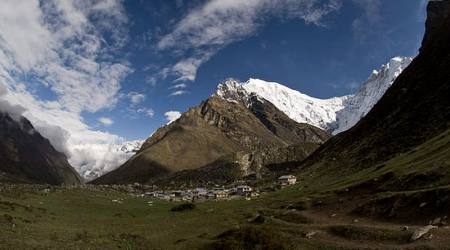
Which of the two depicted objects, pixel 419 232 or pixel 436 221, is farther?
pixel 436 221

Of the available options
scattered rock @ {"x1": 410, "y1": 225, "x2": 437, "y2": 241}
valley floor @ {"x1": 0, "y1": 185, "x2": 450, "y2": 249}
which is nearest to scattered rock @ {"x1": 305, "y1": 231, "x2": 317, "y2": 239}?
valley floor @ {"x1": 0, "y1": 185, "x2": 450, "y2": 249}

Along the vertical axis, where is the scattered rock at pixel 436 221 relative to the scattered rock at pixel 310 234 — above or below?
above

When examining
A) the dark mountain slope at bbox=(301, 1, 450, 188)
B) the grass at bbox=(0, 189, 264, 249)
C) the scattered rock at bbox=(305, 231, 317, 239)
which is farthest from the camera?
the dark mountain slope at bbox=(301, 1, 450, 188)

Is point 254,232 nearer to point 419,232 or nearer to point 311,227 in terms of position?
point 311,227

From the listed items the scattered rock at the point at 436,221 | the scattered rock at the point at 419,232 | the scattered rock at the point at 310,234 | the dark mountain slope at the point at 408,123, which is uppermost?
the dark mountain slope at the point at 408,123

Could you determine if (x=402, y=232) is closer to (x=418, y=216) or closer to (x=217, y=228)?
(x=418, y=216)

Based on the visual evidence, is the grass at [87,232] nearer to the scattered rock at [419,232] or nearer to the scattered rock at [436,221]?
the scattered rock at [419,232]

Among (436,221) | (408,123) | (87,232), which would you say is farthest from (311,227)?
(408,123)

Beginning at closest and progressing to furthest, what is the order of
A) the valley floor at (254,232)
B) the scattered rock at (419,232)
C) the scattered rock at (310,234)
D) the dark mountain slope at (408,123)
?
the scattered rock at (419,232)
the valley floor at (254,232)
the scattered rock at (310,234)
the dark mountain slope at (408,123)

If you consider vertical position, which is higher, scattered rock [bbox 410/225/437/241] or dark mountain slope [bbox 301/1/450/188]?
dark mountain slope [bbox 301/1/450/188]

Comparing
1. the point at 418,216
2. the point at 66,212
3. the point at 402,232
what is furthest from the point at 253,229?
the point at 66,212

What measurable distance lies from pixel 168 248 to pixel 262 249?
584 inches

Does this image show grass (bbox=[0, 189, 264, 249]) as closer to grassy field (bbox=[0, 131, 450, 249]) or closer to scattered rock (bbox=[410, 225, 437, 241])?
grassy field (bbox=[0, 131, 450, 249])

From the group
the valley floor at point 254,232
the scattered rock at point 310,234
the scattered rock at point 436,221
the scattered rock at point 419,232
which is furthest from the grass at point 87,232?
the scattered rock at point 436,221
